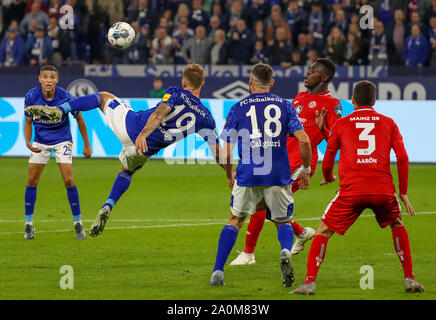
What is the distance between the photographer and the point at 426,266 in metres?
9.34

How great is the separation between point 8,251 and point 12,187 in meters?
6.93

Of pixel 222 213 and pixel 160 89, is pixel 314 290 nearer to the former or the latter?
pixel 222 213

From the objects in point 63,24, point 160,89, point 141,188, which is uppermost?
point 63,24

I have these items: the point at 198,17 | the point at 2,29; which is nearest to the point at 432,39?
the point at 198,17

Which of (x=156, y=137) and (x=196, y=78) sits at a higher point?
(x=196, y=78)

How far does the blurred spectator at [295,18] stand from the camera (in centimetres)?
2320

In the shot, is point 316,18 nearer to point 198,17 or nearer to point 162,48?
point 198,17

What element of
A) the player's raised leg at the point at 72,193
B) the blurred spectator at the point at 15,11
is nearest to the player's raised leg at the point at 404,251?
the player's raised leg at the point at 72,193

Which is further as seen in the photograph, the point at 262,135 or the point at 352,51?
the point at 352,51

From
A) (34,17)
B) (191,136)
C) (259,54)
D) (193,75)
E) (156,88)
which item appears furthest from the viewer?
(34,17)

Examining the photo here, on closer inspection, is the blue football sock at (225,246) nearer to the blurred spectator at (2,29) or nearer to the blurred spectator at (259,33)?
the blurred spectator at (259,33)

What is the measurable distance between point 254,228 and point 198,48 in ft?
46.2

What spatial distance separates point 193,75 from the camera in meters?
9.29

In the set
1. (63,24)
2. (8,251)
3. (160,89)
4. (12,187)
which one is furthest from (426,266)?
(63,24)
